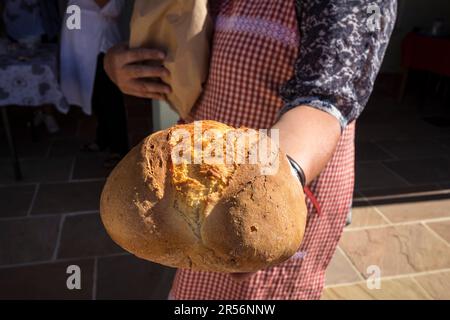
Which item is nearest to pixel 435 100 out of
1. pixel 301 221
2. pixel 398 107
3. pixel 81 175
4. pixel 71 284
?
pixel 398 107

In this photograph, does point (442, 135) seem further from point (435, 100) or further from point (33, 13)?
point (33, 13)

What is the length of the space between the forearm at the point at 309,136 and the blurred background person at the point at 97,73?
10.5 ft

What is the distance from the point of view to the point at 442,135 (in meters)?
5.46

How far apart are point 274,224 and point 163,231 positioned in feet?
0.71

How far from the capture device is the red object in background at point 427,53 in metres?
5.77

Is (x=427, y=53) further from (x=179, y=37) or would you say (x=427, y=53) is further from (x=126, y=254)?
(x=179, y=37)

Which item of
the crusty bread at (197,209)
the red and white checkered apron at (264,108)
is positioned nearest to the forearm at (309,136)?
the crusty bread at (197,209)

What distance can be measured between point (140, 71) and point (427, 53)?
5875 mm

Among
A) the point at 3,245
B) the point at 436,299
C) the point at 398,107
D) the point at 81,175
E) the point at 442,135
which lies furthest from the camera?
the point at 398,107

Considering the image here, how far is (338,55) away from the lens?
1018 mm

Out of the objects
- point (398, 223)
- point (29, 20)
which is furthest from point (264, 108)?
point (29, 20)

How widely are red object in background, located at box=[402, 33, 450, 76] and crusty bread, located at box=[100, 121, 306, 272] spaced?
19.7 ft

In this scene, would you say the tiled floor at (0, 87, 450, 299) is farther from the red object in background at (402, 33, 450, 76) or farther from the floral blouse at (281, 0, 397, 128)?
the floral blouse at (281, 0, 397, 128)

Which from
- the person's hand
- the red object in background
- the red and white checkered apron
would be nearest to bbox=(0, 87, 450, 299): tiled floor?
the red and white checkered apron
